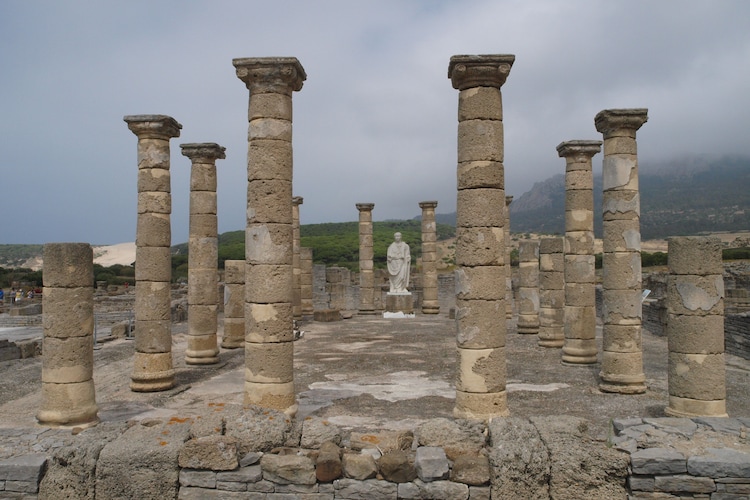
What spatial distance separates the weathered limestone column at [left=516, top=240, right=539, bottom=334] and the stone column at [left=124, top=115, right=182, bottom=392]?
36.8 ft

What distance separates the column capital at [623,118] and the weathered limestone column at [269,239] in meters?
5.68

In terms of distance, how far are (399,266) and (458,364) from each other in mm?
16525

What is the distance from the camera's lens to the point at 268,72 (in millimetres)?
9406

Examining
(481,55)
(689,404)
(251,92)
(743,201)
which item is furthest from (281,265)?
(743,201)

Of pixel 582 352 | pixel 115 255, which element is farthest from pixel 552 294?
pixel 115 255

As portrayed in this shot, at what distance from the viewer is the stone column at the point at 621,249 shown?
1110 centimetres

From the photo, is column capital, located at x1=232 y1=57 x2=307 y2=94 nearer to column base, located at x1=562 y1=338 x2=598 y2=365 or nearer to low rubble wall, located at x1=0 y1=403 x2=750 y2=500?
low rubble wall, located at x1=0 y1=403 x2=750 y2=500

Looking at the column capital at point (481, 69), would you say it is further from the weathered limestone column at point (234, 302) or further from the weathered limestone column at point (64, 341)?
the weathered limestone column at point (234, 302)

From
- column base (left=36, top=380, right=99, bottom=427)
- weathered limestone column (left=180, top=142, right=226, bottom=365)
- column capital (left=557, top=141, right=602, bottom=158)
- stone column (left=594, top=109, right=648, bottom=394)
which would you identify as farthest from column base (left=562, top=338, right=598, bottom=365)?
column base (left=36, top=380, right=99, bottom=427)

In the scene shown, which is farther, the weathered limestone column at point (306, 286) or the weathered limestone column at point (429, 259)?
the weathered limestone column at point (429, 259)

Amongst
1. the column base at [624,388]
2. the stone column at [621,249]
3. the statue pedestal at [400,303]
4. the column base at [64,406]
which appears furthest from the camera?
the statue pedestal at [400,303]

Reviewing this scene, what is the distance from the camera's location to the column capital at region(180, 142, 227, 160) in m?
14.0

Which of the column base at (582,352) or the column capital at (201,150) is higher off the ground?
the column capital at (201,150)

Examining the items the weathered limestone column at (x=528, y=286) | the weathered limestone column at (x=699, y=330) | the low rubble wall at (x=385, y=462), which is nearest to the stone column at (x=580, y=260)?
the weathered limestone column at (x=699, y=330)
